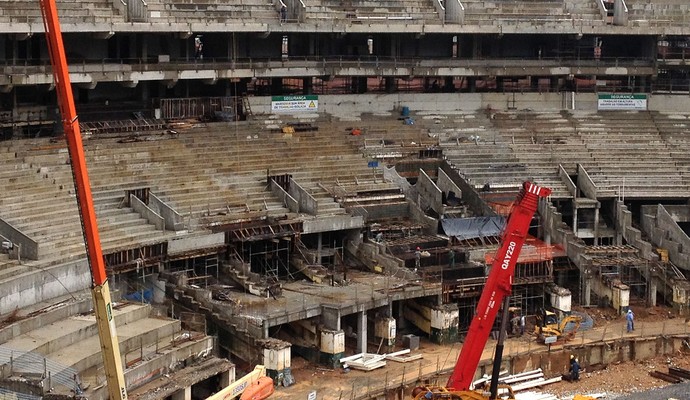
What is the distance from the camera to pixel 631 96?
194 feet

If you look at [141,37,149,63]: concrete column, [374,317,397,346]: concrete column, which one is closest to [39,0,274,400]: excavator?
[374,317,397,346]: concrete column

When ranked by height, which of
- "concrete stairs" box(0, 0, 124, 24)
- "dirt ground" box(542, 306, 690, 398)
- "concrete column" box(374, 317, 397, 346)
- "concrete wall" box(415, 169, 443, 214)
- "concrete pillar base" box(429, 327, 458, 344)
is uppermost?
"concrete stairs" box(0, 0, 124, 24)

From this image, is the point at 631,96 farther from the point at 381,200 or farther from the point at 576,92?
the point at 381,200

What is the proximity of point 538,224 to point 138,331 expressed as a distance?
19951 mm

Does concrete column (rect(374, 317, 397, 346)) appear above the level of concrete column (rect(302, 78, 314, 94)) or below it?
below

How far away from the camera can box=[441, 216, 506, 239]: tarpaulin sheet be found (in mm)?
46781

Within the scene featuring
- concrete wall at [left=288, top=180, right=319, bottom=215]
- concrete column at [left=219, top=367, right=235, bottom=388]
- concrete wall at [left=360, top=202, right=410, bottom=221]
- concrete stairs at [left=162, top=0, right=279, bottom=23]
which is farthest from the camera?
concrete stairs at [left=162, top=0, right=279, bottom=23]

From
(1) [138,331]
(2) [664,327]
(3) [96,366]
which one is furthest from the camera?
(2) [664,327]

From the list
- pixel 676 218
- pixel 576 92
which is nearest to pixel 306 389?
pixel 676 218

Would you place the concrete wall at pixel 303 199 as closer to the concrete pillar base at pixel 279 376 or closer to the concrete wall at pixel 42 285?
the concrete pillar base at pixel 279 376

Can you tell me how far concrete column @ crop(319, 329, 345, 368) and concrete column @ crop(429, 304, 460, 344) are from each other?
4.33 meters

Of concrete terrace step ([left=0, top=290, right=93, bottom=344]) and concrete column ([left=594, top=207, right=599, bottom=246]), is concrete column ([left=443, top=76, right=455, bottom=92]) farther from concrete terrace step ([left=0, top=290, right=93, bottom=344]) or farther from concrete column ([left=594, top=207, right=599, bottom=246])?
concrete terrace step ([left=0, top=290, right=93, bottom=344])

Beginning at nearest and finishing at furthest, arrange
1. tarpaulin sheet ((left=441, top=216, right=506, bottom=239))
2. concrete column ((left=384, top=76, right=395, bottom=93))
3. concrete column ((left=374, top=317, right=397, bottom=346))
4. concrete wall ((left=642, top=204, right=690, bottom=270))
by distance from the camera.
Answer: concrete column ((left=374, top=317, right=397, bottom=346)), tarpaulin sheet ((left=441, top=216, right=506, bottom=239)), concrete wall ((left=642, top=204, right=690, bottom=270)), concrete column ((left=384, top=76, right=395, bottom=93))

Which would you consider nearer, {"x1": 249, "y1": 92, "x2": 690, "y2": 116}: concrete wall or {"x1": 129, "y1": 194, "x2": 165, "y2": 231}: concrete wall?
{"x1": 129, "y1": 194, "x2": 165, "y2": 231}: concrete wall
